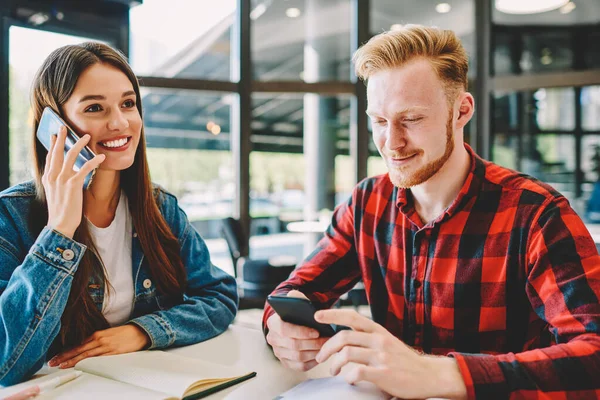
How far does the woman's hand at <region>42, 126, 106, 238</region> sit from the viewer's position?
1.14m

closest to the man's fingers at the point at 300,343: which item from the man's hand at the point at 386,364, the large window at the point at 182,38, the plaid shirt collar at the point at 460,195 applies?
the man's hand at the point at 386,364

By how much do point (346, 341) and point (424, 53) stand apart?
31.5 inches

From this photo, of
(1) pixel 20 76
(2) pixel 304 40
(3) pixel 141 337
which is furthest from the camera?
(2) pixel 304 40

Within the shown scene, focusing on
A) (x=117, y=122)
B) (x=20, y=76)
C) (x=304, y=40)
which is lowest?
(x=117, y=122)

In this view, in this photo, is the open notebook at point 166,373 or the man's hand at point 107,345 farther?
the man's hand at point 107,345

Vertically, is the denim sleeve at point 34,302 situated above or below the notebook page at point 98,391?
above

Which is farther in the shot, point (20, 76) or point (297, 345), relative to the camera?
point (20, 76)

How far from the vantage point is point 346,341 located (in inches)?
37.0

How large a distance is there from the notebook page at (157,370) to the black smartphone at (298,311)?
17cm

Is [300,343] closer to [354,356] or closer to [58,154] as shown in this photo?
[354,356]

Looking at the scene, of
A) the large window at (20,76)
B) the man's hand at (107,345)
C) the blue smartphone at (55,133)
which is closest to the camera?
the man's hand at (107,345)

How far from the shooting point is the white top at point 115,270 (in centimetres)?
136

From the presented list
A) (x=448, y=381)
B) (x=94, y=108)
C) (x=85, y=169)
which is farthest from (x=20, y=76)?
(x=448, y=381)

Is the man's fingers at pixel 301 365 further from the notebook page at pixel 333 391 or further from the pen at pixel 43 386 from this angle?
the pen at pixel 43 386
